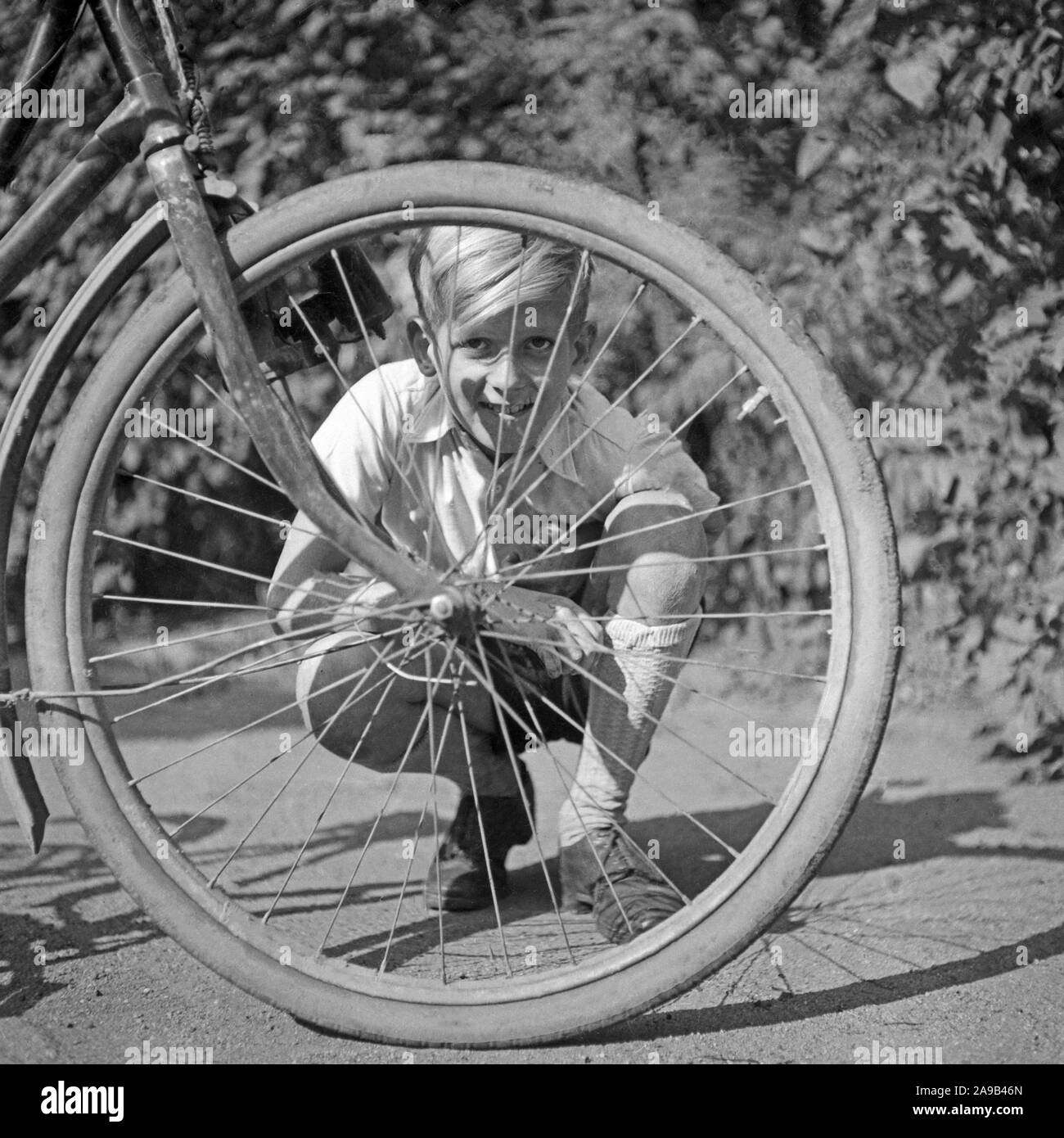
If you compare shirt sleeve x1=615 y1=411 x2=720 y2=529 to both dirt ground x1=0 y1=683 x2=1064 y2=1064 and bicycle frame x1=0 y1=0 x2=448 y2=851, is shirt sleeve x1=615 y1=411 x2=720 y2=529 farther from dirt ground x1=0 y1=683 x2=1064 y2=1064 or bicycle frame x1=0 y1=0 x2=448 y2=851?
dirt ground x1=0 y1=683 x2=1064 y2=1064

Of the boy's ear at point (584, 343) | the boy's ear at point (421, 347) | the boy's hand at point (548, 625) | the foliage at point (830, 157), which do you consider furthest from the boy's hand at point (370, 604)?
the foliage at point (830, 157)

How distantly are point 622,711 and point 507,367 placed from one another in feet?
1.88

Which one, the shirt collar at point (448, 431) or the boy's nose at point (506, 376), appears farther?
the shirt collar at point (448, 431)

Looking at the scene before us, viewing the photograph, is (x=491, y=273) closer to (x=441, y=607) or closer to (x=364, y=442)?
(x=364, y=442)

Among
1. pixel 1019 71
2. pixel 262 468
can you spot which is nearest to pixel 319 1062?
pixel 262 468

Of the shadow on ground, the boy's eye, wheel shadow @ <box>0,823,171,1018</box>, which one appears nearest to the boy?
the boy's eye

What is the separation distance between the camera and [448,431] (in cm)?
224

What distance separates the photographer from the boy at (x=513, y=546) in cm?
210

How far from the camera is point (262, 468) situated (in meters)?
3.83

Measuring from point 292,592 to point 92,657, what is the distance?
1.14 feet

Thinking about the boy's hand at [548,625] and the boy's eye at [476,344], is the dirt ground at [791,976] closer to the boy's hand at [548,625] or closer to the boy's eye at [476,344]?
the boy's hand at [548,625]

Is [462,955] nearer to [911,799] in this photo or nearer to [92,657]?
[92,657]

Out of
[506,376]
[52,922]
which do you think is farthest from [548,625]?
[52,922]

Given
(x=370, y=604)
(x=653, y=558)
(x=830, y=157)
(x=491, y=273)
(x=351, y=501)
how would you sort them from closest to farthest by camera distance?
(x=370, y=604), (x=351, y=501), (x=491, y=273), (x=653, y=558), (x=830, y=157)
